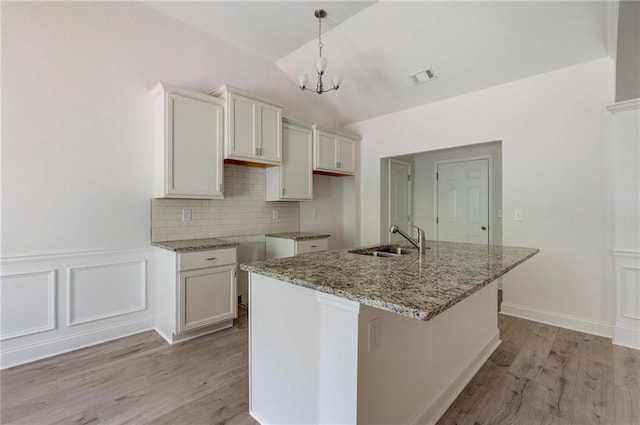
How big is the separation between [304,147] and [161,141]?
165cm

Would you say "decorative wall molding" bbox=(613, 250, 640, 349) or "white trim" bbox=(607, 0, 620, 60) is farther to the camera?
"decorative wall molding" bbox=(613, 250, 640, 349)

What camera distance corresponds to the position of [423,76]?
3381mm

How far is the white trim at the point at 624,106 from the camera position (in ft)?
7.97

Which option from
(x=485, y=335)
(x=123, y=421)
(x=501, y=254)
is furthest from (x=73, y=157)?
(x=485, y=335)

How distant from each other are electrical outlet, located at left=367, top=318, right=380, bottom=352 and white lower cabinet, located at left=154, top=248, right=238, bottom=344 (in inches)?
75.0

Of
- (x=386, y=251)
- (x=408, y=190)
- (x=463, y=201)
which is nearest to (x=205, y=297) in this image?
(x=386, y=251)

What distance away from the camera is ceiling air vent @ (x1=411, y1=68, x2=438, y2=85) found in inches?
130

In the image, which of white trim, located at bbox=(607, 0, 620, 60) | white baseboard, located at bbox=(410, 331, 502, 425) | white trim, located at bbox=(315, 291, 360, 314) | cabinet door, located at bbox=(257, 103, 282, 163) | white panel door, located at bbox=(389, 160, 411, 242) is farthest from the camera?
white panel door, located at bbox=(389, 160, 411, 242)

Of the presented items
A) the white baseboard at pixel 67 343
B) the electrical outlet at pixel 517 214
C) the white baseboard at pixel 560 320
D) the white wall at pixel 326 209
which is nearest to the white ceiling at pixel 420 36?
the electrical outlet at pixel 517 214

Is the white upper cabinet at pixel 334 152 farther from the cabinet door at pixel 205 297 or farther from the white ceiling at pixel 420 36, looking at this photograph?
the cabinet door at pixel 205 297

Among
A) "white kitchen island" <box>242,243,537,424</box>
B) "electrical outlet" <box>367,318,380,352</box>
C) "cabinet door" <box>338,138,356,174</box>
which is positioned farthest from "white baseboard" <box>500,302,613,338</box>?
"electrical outlet" <box>367,318,380,352</box>

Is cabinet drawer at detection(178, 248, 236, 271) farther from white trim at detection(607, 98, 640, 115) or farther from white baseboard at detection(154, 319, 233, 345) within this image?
white trim at detection(607, 98, 640, 115)

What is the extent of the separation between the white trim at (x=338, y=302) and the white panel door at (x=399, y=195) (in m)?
3.51

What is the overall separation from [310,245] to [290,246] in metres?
0.26
